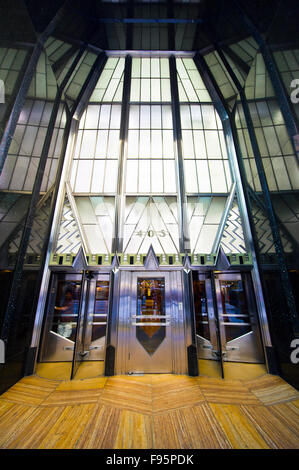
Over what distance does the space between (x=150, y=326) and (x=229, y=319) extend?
92.7 inches

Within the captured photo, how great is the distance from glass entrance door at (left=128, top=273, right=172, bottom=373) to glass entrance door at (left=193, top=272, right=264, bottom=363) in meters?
0.97

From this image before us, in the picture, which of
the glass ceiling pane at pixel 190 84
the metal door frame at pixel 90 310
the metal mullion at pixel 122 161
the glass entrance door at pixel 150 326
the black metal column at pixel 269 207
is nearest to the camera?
the black metal column at pixel 269 207

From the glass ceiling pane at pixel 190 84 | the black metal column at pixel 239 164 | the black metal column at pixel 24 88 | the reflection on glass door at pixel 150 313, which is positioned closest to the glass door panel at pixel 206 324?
the reflection on glass door at pixel 150 313

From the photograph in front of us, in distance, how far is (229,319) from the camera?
493 cm

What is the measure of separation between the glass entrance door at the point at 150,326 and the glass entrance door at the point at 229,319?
0.97 meters

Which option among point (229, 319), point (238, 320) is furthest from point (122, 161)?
point (238, 320)

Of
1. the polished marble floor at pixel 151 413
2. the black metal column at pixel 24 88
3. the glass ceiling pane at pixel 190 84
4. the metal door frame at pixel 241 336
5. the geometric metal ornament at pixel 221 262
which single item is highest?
the glass ceiling pane at pixel 190 84

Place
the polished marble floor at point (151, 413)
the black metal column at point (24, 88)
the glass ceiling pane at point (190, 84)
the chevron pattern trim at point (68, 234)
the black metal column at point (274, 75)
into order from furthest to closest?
the glass ceiling pane at point (190, 84), the chevron pattern trim at point (68, 234), the black metal column at point (274, 75), the black metal column at point (24, 88), the polished marble floor at point (151, 413)

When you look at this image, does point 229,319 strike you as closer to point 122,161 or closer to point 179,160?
point 179,160

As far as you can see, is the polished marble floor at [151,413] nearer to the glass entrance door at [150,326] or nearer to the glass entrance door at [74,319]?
the glass entrance door at [150,326]

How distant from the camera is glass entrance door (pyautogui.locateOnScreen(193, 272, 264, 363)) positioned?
461 cm

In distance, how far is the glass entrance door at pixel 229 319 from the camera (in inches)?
182

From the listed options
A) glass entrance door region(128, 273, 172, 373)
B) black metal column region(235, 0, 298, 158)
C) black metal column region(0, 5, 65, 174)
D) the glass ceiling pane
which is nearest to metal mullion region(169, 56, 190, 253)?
the glass ceiling pane

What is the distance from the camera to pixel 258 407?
9.68 feet
